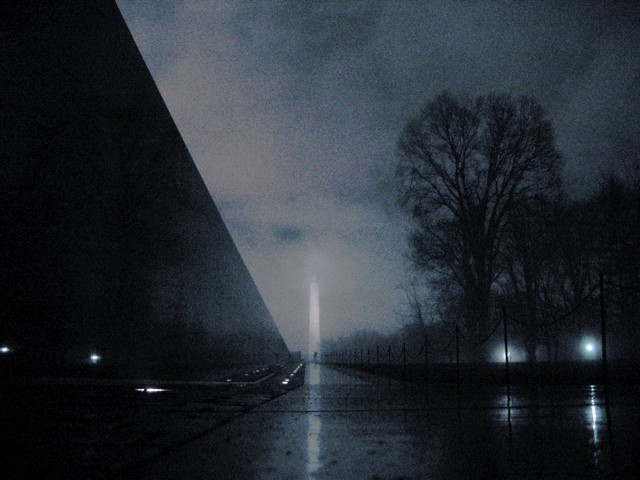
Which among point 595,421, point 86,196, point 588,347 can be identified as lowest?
point 588,347

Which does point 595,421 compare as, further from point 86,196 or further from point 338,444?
point 86,196

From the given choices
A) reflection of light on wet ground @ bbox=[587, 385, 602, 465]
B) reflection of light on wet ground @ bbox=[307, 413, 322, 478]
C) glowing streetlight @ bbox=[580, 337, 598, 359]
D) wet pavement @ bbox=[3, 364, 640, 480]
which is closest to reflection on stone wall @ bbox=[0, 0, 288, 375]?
wet pavement @ bbox=[3, 364, 640, 480]

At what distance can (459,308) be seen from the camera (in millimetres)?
21344

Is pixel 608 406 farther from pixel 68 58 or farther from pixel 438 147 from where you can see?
pixel 438 147

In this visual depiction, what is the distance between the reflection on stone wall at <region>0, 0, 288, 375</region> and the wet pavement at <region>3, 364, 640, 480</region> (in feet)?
24.2

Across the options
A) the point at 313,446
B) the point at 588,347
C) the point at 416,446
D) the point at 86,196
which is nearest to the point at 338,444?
the point at 313,446

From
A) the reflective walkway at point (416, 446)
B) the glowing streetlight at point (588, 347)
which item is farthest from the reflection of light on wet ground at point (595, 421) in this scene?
the glowing streetlight at point (588, 347)

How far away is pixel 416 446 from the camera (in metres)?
3.05

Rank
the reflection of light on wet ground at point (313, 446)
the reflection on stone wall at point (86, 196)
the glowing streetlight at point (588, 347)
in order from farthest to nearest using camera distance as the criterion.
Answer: the glowing streetlight at point (588, 347), the reflection on stone wall at point (86, 196), the reflection of light on wet ground at point (313, 446)

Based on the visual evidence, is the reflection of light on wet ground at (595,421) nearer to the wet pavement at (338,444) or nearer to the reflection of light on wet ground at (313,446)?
the wet pavement at (338,444)

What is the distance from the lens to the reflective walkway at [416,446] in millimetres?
2363

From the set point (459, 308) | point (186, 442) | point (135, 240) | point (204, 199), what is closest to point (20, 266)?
point (135, 240)

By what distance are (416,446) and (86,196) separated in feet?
41.2

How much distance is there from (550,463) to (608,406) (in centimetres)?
374
